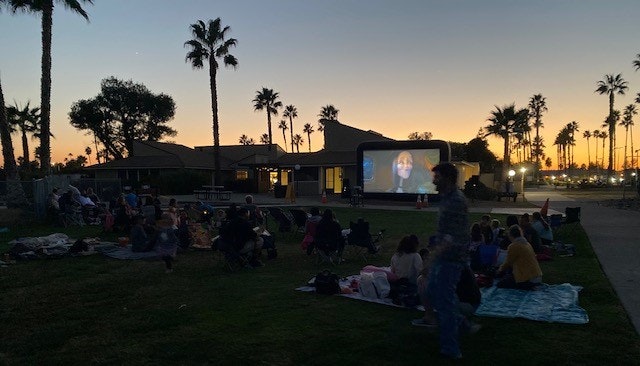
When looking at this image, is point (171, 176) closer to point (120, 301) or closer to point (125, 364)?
point (120, 301)

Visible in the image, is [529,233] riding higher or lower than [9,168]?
lower

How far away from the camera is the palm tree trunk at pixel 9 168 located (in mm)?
18141

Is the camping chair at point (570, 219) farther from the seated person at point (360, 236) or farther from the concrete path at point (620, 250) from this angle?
the seated person at point (360, 236)

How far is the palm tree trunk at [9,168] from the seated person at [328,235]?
580 inches

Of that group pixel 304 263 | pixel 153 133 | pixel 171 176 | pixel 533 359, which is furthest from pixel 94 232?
pixel 153 133

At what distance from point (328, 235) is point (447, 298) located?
5424 mm

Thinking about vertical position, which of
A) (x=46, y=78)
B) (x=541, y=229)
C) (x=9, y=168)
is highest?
(x=46, y=78)

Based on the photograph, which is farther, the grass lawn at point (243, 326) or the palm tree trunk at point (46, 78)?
the palm tree trunk at point (46, 78)

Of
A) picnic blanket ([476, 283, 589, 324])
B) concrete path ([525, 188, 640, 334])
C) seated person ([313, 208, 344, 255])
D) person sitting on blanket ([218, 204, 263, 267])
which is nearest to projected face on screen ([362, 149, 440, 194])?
concrete path ([525, 188, 640, 334])

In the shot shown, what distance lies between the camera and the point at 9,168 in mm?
18594

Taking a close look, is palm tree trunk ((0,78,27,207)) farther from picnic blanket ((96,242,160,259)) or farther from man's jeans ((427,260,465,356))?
man's jeans ((427,260,465,356))

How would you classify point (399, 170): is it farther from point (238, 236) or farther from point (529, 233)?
point (238, 236)

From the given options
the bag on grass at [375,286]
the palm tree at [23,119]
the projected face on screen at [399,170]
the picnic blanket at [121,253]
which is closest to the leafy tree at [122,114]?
the palm tree at [23,119]

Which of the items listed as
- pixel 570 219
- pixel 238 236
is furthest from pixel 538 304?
pixel 570 219
